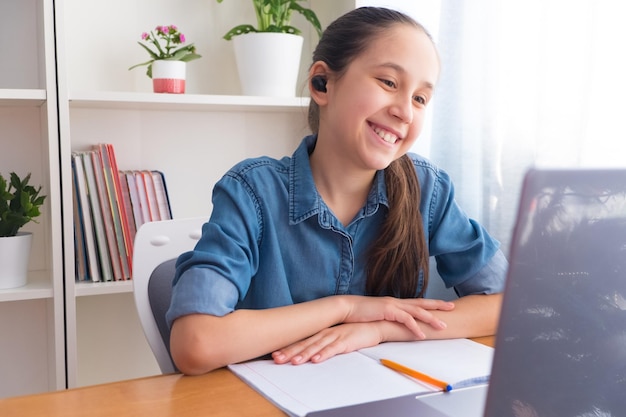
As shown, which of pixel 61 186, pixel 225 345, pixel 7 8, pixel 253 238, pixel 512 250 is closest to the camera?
pixel 512 250

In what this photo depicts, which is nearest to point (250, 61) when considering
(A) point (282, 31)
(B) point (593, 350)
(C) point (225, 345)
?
(A) point (282, 31)

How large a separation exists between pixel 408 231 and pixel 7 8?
128 cm

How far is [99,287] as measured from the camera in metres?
1.79

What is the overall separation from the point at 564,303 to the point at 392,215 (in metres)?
0.74

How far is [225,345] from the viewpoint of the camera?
0.94 m

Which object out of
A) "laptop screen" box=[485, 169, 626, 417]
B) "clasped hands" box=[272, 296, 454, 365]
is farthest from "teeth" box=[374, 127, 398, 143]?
"laptop screen" box=[485, 169, 626, 417]

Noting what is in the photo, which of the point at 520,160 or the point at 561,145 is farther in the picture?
the point at 520,160

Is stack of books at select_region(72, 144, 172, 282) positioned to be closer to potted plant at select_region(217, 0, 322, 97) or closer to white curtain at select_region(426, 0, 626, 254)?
potted plant at select_region(217, 0, 322, 97)

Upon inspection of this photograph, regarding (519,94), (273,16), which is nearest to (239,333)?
(519,94)

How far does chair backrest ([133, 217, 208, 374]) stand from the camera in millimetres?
1209

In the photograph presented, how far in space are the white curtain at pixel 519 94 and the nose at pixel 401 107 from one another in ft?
0.72

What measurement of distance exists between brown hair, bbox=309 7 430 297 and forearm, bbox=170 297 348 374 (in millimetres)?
195

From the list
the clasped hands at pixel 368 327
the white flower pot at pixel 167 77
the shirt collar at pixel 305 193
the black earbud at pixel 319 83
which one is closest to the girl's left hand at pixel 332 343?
the clasped hands at pixel 368 327

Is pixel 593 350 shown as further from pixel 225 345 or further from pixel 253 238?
pixel 253 238
